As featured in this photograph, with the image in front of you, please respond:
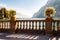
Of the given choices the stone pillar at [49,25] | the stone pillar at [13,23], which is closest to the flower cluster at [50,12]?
the stone pillar at [49,25]

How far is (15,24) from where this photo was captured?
11336 millimetres

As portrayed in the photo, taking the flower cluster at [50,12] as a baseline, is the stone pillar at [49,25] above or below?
below

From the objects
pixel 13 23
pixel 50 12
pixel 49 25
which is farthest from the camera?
pixel 13 23

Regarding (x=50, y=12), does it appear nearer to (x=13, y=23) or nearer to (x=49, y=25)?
(x=49, y=25)

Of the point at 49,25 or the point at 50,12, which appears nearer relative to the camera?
the point at 49,25

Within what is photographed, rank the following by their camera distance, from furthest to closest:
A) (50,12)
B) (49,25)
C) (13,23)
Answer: (13,23), (50,12), (49,25)

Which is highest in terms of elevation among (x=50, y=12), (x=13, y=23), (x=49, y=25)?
(x=50, y=12)

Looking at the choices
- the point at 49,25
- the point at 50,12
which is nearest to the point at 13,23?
the point at 49,25

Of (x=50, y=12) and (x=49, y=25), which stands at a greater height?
(x=50, y=12)

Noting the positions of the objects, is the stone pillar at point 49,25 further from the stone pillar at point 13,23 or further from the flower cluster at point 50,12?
the stone pillar at point 13,23

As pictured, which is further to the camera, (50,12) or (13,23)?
(13,23)

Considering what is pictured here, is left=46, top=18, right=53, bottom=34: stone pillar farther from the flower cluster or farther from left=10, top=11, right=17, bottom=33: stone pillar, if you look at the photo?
left=10, top=11, right=17, bottom=33: stone pillar

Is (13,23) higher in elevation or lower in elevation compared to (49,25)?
higher

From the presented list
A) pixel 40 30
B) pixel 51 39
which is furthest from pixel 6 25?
A: pixel 51 39
